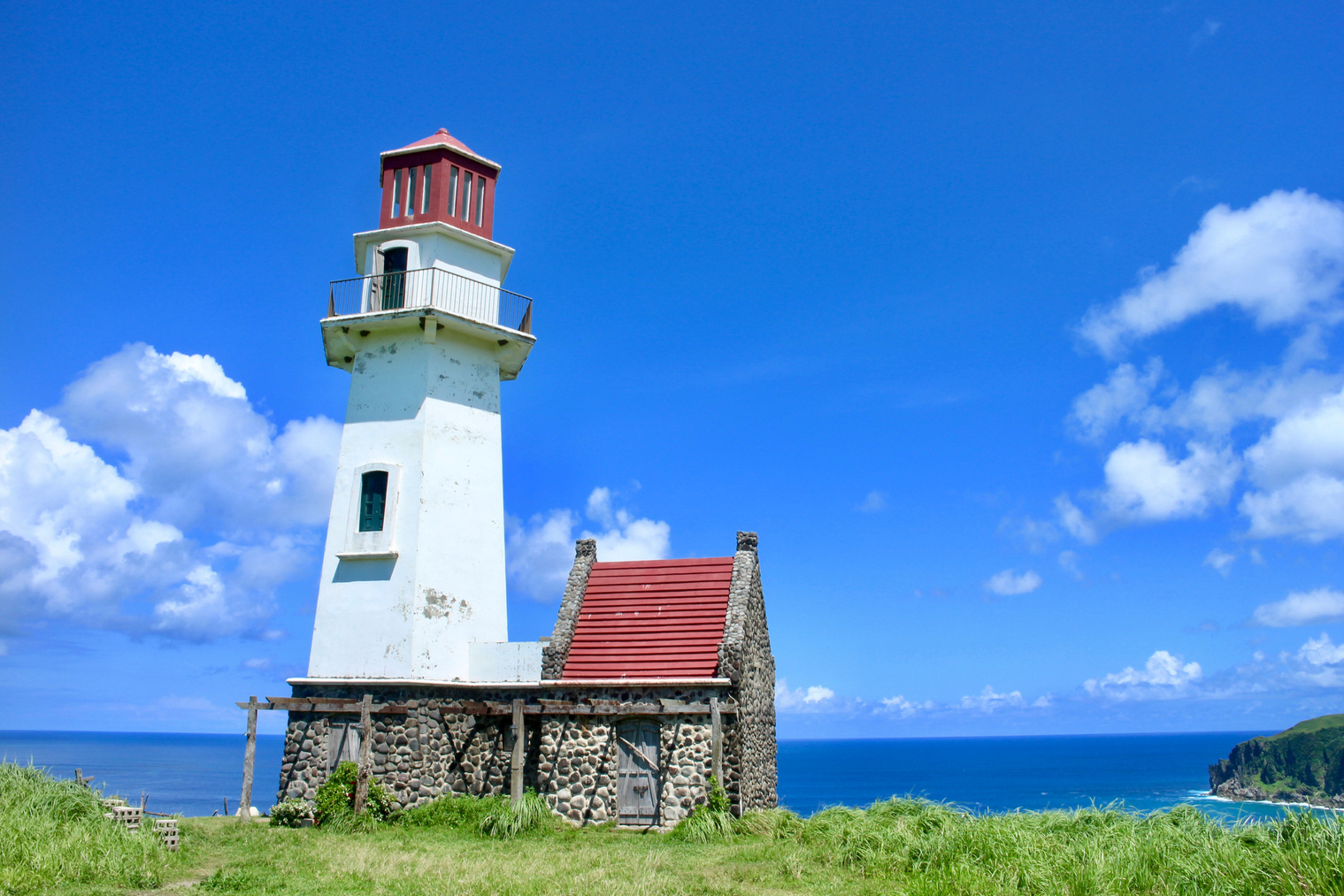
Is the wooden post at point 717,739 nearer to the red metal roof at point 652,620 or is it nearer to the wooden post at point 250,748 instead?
the red metal roof at point 652,620

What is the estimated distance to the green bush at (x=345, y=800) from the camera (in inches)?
611

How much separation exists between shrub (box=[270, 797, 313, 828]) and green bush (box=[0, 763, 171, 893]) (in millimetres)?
3571

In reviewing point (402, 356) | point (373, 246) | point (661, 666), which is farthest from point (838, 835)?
point (373, 246)

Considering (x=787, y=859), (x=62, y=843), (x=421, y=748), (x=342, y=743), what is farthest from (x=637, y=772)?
(x=62, y=843)

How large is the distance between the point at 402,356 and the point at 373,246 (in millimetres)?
2662

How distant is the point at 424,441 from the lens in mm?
17875

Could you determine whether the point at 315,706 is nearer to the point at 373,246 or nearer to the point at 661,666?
the point at 661,666

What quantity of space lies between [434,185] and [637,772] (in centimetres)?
1261

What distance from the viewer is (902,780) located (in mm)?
117688

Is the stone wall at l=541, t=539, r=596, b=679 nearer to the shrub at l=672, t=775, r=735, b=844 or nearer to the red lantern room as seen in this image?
the shrub at l=672, t=775, r=735, b=844

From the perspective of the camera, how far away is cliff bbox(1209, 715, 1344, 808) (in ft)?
240

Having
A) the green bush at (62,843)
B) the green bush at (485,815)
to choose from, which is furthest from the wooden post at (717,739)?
the green bush at (62,843)

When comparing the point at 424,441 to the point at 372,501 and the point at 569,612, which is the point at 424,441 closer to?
the point at 372,501

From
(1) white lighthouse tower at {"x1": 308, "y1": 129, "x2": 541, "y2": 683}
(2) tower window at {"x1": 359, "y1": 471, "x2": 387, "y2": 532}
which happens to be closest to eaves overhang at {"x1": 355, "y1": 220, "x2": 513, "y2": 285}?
(1) white lighthouse tower at {"x1": 308, "y1": 129, "x2": 541, "y2": 683}
